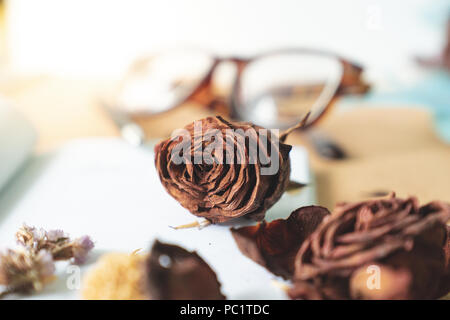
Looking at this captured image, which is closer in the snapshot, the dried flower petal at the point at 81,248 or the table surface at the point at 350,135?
the dried flower petal at the point at 81,248

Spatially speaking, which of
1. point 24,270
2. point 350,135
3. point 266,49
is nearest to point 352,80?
point 350,135

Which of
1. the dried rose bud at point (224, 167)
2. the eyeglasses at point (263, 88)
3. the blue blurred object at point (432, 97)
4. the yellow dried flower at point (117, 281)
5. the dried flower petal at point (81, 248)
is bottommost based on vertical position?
the yellow dried flower at point (117, 281)

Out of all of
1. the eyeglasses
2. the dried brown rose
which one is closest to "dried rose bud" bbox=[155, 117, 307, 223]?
the dried brown rose

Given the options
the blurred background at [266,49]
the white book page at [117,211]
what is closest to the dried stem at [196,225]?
the white book page at [117,211]

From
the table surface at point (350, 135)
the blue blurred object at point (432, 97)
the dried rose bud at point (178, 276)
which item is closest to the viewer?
the dried rose bud at point (178, 276)

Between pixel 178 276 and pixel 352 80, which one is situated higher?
pixel 352 80

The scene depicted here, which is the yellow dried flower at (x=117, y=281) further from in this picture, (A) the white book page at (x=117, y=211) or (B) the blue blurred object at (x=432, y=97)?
(B) the blue blurred object at (x=432, y=97)

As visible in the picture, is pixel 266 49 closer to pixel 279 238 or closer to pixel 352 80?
pixel 352 80

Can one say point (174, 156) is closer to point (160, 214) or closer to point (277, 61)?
point (160, 214)
